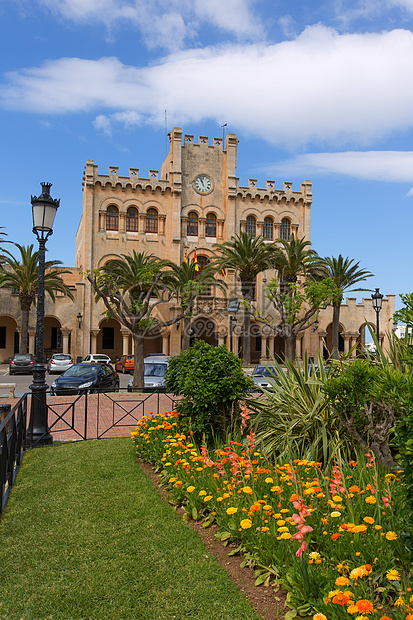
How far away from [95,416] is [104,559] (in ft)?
29.8

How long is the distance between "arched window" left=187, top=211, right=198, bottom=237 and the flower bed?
3764 centimetres

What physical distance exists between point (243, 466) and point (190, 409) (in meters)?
2.08

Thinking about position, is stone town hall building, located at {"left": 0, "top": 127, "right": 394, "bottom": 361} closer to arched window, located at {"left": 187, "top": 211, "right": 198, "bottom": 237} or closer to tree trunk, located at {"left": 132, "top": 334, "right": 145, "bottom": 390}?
arched window, located at {"left": 187, "top": 211, "right": 198, "bottom": 237}

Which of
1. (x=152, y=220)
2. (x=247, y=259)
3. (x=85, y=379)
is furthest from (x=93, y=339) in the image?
(x=85, y=379)

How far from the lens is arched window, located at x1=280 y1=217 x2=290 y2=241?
4472 centimetres

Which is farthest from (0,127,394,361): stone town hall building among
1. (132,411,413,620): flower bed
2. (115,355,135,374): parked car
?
(132,411,413,620): flower bed

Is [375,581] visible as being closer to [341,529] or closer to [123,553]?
[341,529]

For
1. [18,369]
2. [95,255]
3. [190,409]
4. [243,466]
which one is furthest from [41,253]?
[95,255]

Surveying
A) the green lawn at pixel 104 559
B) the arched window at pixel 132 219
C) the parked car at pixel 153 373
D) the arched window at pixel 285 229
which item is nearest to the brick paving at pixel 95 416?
the parked car at pixel 153 373

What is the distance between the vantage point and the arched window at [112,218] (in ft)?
133

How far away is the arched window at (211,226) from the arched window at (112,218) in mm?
7923

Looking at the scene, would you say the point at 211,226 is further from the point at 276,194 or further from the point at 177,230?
the point at 276,194

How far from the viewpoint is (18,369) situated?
97.3 ft

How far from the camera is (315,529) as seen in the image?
3.83m
